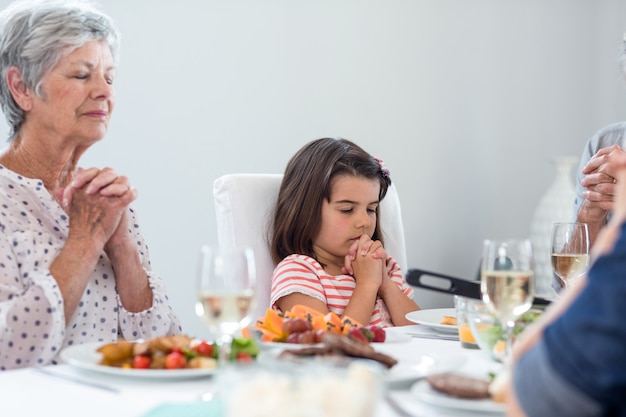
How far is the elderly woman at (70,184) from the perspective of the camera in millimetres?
1702

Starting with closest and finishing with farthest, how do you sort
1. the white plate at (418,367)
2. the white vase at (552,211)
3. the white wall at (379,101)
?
1. the white plate at (418,367)
2. the white wall at (379,101)
3. the white vase at (552,211)

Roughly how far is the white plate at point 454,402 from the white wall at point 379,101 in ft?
7.89

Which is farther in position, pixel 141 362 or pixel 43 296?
pixel 43 296

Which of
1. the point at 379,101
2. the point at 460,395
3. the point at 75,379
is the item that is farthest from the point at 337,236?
the point at 379,101

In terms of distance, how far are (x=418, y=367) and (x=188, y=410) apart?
355 millimetres

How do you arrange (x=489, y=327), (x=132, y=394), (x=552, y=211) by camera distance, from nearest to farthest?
1. (x=132, y=394)
2. (x=489, y=327)
3. (x=552, y=211)

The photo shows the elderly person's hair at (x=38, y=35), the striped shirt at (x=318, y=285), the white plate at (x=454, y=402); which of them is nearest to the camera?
the white plate at (x=454, y=402)

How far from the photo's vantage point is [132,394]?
1.08 m

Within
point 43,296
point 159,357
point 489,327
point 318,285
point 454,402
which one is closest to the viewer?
point 454,402

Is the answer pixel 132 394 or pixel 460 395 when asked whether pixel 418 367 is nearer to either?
pixel 460 395

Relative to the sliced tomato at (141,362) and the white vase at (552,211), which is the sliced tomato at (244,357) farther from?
the white vase at (552,211)

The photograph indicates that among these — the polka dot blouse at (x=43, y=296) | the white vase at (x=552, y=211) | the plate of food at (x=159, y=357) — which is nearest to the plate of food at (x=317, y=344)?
the plate of food at (x=159, y=357)

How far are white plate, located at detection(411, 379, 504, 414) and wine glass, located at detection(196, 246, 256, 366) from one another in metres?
0.23

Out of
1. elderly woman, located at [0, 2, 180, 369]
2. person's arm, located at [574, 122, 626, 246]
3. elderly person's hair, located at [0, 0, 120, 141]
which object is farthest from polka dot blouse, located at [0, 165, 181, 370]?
person's arm, located at [574, 122, 626, 246]
